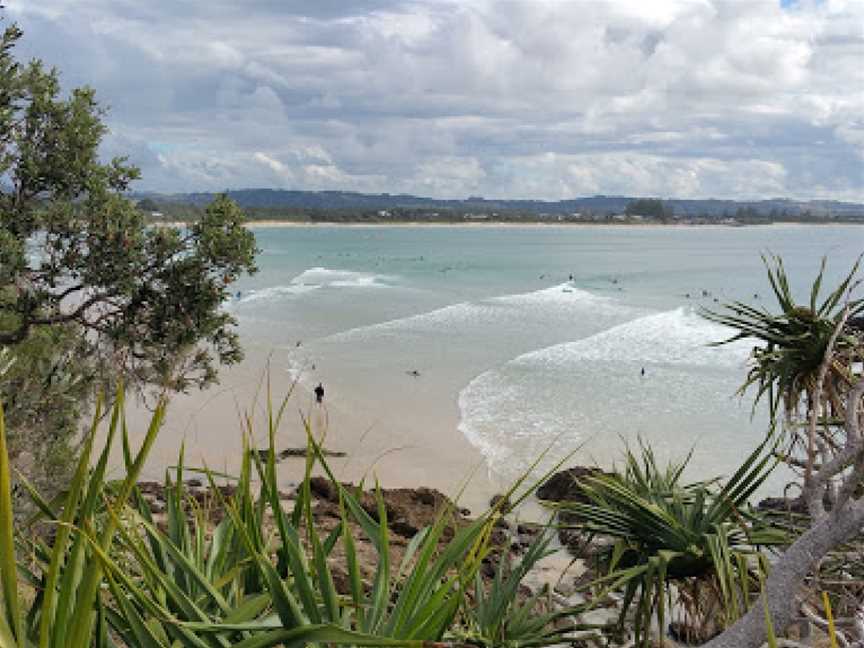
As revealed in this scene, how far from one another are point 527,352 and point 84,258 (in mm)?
26925

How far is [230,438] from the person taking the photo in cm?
2180

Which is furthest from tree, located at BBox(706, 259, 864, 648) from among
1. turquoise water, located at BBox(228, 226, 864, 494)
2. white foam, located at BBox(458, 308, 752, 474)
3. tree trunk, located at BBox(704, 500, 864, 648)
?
white foam, located at BBox(458, 308, 752, 474)

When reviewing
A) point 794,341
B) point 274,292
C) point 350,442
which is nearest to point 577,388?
point 350,442

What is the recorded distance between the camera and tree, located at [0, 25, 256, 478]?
29.6 ft

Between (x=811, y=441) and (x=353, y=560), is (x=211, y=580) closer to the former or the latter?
(x=353, y=560)

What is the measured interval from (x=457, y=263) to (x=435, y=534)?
292ft

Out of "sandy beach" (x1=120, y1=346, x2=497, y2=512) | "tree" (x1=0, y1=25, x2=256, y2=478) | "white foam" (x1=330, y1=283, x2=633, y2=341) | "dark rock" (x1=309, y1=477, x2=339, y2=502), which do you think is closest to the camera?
"tree" (x1=0, y1=25, x2=256, y2=478)

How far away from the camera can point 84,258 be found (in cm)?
927

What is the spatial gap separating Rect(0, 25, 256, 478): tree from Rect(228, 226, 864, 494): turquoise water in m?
4.37

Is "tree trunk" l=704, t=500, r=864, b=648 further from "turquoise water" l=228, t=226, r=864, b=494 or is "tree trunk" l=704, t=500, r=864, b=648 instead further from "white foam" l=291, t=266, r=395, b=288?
"white foam" l=291, t=266, r=395, b=288

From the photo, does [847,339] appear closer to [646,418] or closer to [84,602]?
[84,602]

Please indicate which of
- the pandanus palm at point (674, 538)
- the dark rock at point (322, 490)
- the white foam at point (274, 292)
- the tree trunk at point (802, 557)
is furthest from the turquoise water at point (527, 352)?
the dark rock at point (322, 490)

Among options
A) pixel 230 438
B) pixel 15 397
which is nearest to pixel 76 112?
pixel 15 397

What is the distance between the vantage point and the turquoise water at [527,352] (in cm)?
2273
